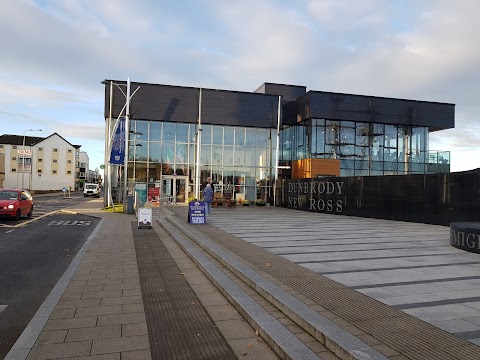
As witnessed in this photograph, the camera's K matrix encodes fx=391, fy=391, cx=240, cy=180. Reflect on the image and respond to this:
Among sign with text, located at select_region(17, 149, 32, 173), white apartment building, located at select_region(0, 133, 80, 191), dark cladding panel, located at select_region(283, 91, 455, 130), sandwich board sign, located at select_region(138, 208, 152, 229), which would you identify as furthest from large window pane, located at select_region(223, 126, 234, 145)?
white apartment building, located at select_region(0, 133, 80, 191)

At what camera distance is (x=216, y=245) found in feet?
33.1

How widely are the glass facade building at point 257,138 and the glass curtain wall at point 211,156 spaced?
81mm

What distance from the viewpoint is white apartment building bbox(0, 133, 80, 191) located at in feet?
290

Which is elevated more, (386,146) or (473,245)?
(386,146)

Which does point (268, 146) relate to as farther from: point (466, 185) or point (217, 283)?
point (217, 283)

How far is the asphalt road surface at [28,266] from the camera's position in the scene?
5.01 m

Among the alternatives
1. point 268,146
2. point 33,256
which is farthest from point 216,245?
point 268,146

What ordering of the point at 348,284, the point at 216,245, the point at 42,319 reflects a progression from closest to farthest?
1. the point at 42,319
2. the point at 348,284
3. the point at 216,245

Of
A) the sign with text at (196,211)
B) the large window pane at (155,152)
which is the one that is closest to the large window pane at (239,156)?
the large window pane at (155,152)

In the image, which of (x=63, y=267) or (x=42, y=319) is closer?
(x=42, y=319)

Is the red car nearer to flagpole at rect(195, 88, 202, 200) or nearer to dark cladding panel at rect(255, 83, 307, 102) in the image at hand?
flagpole at rect(195, 88, 202, 200)

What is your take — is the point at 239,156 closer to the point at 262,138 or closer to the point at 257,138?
the point at 257,138

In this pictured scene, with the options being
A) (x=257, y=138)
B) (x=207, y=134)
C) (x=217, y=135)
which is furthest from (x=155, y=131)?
(x=257, y=138)

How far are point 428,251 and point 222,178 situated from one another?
24.1 meters
